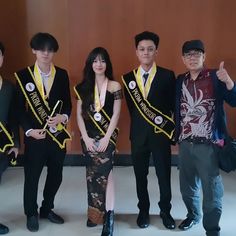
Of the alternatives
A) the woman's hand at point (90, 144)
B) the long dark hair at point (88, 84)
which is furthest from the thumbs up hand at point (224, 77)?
the woman's hand at point (90, 144)

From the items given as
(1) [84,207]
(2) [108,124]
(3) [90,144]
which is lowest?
(1) [84,207]

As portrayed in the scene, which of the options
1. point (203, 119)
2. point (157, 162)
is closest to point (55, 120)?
point (157, 162)

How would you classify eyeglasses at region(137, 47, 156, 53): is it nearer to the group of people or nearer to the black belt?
the group of people

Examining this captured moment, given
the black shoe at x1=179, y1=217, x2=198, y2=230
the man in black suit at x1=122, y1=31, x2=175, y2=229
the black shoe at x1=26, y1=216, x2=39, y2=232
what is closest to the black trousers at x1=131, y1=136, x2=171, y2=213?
the man in black suit at x1=122, y1=31, x2=175, y2=229

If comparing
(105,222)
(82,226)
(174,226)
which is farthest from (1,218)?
(174,226)

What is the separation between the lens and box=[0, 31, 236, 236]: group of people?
227 cm

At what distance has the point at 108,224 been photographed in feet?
8.11

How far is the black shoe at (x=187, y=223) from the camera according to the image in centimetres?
256

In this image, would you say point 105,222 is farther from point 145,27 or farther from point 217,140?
point 145,27

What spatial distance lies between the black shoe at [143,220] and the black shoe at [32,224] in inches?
28.1

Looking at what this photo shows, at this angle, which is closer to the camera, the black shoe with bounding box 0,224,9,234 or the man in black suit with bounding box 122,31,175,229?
the man in black suit with bounding box 122,31,175,229

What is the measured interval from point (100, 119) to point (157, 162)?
0.49m

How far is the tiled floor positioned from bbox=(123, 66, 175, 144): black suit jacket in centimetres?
64

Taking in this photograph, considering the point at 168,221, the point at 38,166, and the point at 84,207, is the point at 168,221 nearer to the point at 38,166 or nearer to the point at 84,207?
the point at 84,207
